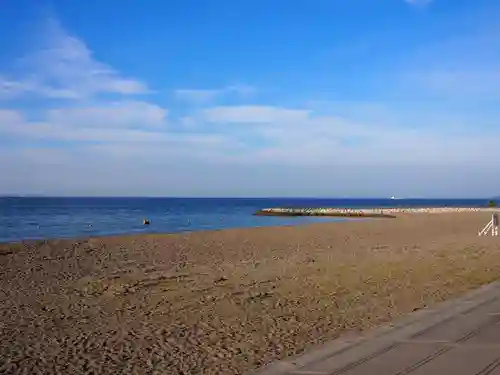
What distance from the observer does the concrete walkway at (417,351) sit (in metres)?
4.85

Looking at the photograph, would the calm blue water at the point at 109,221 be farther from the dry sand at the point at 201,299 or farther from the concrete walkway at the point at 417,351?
the concrete walkway at the point at 417,351

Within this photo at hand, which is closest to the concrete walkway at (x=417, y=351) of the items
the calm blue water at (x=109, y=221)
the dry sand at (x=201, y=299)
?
the dry sand at (x=201, y=299)

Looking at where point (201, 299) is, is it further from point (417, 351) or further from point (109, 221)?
point (109, 221)

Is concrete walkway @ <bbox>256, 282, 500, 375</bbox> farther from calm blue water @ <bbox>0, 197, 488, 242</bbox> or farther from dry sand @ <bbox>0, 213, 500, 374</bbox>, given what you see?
calm blue water @ <bbox>0, 197, 488, 242</bbox>

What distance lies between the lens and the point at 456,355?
206 inches

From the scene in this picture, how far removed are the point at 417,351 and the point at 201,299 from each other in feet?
17.0

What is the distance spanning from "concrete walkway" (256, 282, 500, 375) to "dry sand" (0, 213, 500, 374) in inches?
24.2

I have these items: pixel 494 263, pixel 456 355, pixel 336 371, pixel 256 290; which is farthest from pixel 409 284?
pixel 336 371

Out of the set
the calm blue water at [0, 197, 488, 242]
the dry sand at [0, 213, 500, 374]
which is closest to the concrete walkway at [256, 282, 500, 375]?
the dry sand at [0, 213, 500, 374]

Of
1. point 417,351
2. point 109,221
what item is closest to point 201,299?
point 417,351

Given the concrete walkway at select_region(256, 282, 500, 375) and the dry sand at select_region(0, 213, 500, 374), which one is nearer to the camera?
the concrete walkway at select_region(256, 282, 500, 375)

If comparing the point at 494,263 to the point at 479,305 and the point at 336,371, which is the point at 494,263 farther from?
the point at 336,371

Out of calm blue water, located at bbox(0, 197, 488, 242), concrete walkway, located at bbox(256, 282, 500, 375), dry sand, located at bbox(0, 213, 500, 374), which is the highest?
concrete walkway, located at bbox(256, 282, 500, 375)

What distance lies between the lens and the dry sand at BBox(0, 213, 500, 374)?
6.25m
